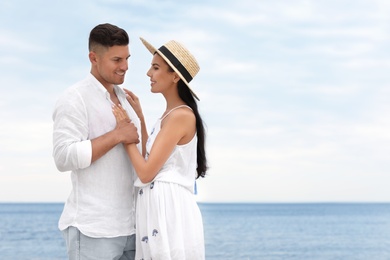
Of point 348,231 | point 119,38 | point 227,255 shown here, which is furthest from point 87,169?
point 348,231

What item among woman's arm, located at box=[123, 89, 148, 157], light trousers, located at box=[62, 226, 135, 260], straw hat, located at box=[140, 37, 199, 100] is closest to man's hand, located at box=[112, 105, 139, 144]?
woman's arm, located at box=[123, 89, 148, 157]

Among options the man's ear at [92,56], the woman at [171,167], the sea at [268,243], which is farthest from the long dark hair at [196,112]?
the sea at [268,243]

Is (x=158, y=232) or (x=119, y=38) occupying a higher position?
(x=119, y=38)

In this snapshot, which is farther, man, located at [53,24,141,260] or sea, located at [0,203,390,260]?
sea, located at [0,203,390,260]

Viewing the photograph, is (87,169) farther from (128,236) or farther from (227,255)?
(227,255)

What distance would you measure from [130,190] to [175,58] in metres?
0.69

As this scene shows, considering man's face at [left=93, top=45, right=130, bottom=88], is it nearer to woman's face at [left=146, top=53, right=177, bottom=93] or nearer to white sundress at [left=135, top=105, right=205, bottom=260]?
woman's face at [left=146, top=53, right=177, bottom=93]

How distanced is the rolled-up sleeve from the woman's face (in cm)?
37

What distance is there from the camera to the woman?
3.27 m

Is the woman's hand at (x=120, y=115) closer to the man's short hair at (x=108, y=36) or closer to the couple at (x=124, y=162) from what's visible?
the couple at (x=124, y=162)

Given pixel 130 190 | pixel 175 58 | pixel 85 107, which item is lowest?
pixel 130 190

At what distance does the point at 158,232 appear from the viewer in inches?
129

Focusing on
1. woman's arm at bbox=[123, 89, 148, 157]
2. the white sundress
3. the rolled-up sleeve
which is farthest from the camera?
woman's arm at bbox=[123, 89, 148, 157]

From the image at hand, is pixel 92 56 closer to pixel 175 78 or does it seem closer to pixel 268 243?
pixel 175 78
